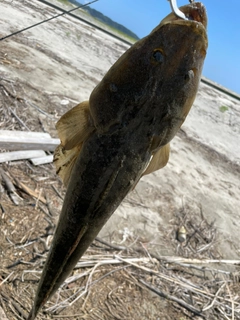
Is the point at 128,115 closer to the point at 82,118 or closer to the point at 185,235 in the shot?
the point at 82,118

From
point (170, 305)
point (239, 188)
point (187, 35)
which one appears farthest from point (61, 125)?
point (239, 188)

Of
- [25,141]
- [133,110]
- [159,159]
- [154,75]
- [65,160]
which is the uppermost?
[154,75]

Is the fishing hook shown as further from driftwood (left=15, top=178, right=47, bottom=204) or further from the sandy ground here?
the sandy ground

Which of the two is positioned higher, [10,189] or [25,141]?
[25,141]

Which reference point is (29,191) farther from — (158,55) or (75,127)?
(158,55)

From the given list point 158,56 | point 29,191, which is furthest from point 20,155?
point 158,56

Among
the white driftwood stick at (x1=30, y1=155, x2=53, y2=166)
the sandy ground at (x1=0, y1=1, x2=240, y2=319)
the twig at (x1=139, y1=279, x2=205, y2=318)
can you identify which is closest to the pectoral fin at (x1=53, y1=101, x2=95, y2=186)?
the twig at (x1=139, y1=279, x2=205, y2=318)
